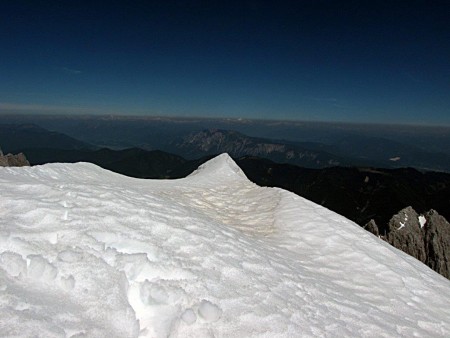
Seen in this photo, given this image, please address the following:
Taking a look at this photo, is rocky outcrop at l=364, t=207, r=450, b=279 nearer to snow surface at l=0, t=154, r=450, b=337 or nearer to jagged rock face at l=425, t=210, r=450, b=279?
jagged rock face at l=425, t=210, r=450, b=279

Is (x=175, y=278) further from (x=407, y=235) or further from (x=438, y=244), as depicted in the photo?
(x=438, y=244)

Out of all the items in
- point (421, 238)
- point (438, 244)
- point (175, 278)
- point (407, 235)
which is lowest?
point (438, 244)

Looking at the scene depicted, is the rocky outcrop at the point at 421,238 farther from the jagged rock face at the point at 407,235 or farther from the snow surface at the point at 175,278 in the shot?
the snow surface at the point at 175,278

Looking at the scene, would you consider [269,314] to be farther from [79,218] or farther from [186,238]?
[79,218]

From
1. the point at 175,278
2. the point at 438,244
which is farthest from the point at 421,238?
the point at 175,278

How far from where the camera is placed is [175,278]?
19.9ft

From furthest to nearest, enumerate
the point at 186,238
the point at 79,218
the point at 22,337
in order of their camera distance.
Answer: the point at 186,238 → the point at 79,218 → the point at 22,337

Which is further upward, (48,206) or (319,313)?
(48,206)

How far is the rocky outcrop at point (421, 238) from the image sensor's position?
198 feet

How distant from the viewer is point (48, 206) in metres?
7.39

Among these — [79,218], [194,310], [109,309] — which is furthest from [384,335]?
[79,218]

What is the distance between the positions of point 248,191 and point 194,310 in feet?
49.9

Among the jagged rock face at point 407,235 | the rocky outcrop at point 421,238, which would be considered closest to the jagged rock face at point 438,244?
the rocky outcrop at point 421,238

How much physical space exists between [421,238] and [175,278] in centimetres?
7624
